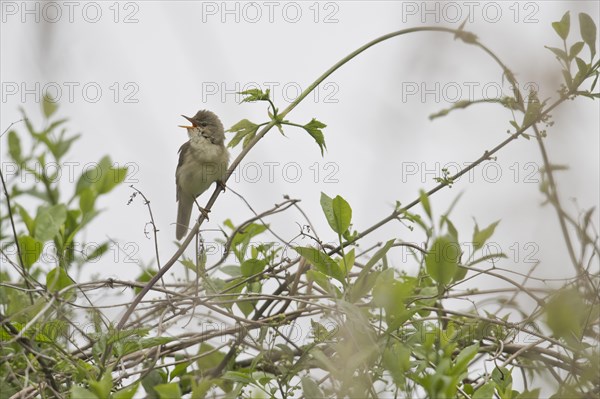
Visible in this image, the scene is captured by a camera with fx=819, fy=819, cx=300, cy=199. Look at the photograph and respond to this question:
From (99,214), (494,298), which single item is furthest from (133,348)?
(99,214)

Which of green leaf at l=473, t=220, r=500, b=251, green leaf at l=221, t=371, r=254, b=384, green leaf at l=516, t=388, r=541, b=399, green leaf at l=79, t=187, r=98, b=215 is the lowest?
green leaf at l=516, t=388, r=541, b=399

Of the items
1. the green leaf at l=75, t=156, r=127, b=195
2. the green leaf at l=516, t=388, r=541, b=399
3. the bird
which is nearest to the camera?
the green leaf at l=516, t=388, r=541, b=399

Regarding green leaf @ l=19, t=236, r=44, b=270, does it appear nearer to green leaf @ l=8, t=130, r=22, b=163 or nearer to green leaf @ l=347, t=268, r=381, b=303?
green leaf @ l=8, t=130, r=22, b=163

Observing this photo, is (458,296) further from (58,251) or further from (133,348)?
(58,251)

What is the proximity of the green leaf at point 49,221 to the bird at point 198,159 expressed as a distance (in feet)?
5.24

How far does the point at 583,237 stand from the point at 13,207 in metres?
2.97

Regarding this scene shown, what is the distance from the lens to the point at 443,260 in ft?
7.63

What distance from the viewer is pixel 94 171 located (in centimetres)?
449

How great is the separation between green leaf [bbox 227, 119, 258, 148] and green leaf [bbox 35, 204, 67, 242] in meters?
1.14

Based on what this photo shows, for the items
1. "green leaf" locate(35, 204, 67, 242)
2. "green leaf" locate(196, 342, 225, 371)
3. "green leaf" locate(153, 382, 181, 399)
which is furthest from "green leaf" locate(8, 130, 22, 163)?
"green leaf" locate(153, 382, 181, 399)

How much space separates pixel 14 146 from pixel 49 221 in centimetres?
93

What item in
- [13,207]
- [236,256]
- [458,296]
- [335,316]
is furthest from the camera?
[13,207]

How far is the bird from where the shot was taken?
5449 millimetres

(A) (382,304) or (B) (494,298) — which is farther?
(B) (494,298)
